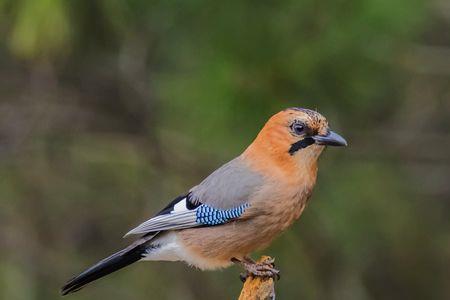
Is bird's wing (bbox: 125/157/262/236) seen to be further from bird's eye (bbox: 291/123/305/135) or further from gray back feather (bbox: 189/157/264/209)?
bird's eye (bbox: 291/123/305/135)

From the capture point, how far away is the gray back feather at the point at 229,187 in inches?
181

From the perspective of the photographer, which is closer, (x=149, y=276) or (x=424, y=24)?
(x=424, y=24)

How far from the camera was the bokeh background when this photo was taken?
5.91m

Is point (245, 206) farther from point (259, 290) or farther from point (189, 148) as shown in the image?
point (189, 148)

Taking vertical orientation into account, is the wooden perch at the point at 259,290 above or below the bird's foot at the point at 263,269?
below

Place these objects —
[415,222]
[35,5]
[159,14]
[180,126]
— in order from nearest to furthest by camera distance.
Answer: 1. [35,5]
2. [159,14]
3. [180,126]
4. [415,222]

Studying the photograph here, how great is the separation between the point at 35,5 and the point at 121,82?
1.29m

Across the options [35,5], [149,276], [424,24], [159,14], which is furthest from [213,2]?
[149,276]

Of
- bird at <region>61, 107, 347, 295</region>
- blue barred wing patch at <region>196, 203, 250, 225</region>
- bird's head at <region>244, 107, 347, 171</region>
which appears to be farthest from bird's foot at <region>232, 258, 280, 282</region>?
bird's head at <region>244, 107, 347, 171</region>

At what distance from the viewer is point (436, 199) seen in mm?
7305

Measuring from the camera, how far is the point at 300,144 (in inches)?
181

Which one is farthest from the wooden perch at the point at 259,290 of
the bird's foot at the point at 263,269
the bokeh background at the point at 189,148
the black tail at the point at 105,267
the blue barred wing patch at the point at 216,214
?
the bokeh background at the point at 189,148

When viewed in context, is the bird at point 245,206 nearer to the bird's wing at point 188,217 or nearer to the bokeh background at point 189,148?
the bird's wing at point 188,217

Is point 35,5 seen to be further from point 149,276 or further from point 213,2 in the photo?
point 149,276
